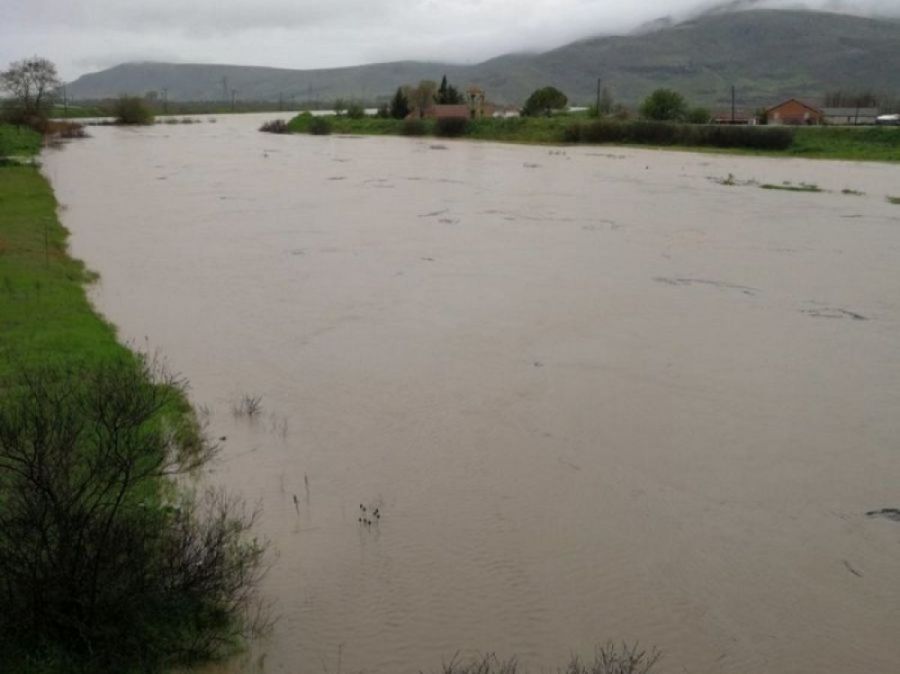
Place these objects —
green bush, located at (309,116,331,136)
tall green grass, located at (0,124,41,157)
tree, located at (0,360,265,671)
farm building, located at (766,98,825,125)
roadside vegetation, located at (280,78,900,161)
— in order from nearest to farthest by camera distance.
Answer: tree, located at (0,360,265,671), tall green grass, located at (0,124,41,157), roadside vegetation, located at (280,78,900,161), farm building, located at (766,98,825,125), green bush, located at (309,116,331,136)

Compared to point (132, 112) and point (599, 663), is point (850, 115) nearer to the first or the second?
point (132, 112)

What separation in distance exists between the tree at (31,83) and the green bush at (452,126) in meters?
28.4

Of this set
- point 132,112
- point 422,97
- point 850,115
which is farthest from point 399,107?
point 850,115

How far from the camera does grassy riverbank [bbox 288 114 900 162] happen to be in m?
44.6

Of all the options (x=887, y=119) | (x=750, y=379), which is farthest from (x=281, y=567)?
(x=887, y=119)

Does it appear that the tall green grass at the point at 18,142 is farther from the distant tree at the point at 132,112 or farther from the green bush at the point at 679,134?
the green bush at the point at 679,134

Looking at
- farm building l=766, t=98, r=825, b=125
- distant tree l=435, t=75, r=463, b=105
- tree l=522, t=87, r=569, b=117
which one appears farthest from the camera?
distant tree l=435, t=75, r=463, b=105

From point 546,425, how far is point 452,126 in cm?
5701

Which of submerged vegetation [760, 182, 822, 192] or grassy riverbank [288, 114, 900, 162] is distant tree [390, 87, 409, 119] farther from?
submerged vegetation [760, 182, 822, 192]

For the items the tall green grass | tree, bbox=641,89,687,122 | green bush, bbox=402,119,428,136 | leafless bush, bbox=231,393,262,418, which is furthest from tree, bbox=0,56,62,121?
leafless bush, bbox=231,393,262,418

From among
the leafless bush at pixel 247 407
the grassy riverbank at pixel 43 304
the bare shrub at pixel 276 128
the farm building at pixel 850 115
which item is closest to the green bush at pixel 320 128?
the bare shrub at pixel 276 128

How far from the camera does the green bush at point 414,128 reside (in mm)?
65375

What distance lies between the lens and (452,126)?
207 feet

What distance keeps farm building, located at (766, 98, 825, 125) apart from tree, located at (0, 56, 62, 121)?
5772 cm
